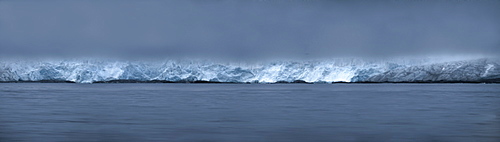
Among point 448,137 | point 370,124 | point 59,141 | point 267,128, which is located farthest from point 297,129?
point 59,141

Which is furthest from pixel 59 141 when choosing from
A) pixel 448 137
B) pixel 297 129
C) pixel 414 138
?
pixel 448 137

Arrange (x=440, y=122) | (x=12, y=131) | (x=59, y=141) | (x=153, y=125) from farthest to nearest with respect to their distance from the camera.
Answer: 1. (x=440, y=122)
2. (x=153, y=125)
3. (x=12, y=131)
4. (x=59, y=141)

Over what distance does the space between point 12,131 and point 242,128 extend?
36.8 ft

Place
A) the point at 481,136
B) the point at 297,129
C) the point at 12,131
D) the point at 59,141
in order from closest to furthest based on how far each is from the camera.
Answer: the point at 59,141
the point at 481,136
the point at 12,131
the point at 297,129

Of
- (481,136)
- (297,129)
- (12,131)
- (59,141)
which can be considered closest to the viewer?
(59,141)

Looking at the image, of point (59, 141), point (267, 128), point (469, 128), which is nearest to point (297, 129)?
point (267, 128)

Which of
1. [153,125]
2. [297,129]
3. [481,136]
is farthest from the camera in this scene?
[153,125]

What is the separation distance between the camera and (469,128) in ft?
81.5

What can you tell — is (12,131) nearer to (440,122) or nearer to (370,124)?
(370,124)

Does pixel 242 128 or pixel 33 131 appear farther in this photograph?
pixel 242 128

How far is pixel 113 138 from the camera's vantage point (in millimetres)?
20344

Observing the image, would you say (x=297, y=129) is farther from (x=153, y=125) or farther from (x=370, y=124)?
(x=153, y=125)

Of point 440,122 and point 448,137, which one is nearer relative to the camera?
point 448,137

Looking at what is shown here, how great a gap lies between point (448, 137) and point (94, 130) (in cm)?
1668
